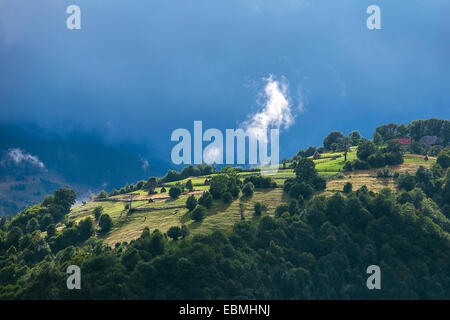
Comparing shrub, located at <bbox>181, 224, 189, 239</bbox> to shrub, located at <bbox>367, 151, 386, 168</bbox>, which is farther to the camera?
shrub, located at <bbox>367, 151, 386, 168</bbox>

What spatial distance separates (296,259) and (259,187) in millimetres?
45574

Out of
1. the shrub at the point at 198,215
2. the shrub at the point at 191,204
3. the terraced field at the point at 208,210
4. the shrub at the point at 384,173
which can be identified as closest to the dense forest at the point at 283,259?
the terraced field at the point at 208,210

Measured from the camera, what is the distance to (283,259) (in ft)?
239

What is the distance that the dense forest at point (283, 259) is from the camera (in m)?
65.7

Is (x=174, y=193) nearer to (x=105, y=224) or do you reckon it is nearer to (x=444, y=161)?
(x=105, y=224)

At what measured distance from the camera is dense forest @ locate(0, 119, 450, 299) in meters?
65.7

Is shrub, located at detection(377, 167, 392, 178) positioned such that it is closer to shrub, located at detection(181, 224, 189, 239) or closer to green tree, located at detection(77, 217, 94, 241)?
shrub, located at detection(181, 224, 189, 239)

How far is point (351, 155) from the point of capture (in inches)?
6309

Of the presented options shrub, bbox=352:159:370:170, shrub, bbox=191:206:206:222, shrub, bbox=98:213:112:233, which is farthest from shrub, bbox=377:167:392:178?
shrub, bbox=98:213:112:233

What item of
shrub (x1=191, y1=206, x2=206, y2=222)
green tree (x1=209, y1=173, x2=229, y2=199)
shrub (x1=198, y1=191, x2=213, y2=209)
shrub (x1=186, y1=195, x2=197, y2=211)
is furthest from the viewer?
green tree (x1=209, y1=173, x2=229, y2=199)

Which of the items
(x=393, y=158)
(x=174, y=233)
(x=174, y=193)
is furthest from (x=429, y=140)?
(x=174, y=233)

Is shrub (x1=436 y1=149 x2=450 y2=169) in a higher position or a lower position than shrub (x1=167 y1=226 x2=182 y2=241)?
higher
